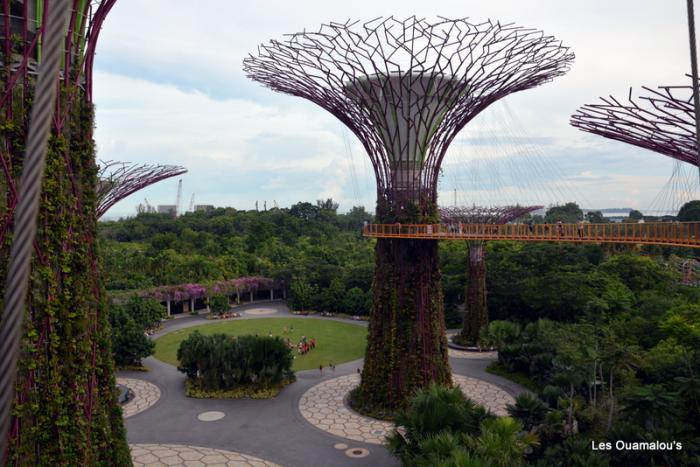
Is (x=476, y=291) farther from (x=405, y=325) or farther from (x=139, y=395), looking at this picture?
(x=139, y=395)

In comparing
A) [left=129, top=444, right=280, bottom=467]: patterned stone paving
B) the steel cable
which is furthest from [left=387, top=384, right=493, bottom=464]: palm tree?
the steel cable

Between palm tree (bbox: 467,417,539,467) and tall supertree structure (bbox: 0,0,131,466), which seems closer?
tall supertree structure (bbox: 0,0,131,466)

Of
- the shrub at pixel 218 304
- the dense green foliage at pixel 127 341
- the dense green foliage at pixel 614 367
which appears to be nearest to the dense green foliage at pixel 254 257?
the shrub at pixel 218 304

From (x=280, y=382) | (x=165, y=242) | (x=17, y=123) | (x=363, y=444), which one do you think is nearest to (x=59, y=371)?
(x=17, y=123)

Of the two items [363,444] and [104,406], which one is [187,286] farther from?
[104,406]

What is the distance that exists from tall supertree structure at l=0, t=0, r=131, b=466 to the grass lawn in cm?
1644

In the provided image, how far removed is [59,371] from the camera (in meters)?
6.65

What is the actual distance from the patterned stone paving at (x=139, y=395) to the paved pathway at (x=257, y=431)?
0.24 metres

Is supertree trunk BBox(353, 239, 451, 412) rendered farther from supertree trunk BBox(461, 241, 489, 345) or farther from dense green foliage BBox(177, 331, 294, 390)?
supertree trunk BBox(461, 241, 489, 345)

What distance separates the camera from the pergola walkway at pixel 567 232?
35.8 feet

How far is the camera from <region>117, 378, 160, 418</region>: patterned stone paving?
18.0 m

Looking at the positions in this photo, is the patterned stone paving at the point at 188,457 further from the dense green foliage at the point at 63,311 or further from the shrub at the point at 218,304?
the shrub at the point at 218,304

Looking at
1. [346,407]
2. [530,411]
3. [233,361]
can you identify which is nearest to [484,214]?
[346,407]

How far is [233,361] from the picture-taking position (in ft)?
63.8
